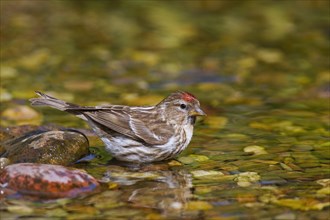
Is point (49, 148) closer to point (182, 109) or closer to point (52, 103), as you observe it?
point (52, 103)

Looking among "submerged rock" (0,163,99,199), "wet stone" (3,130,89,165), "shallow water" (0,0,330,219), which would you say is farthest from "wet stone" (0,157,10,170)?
"shallow water" (0,0,330,219)

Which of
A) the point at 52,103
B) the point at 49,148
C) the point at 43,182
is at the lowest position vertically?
the point at 43,182

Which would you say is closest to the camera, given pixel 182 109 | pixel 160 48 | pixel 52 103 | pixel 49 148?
pixel 49 148

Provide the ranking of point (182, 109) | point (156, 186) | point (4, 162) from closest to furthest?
point (156, 186)
point (4, 162)
point (182, 109)

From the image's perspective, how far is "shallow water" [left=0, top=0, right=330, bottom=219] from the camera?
741 cm

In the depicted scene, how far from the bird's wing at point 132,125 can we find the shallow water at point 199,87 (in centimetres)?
29

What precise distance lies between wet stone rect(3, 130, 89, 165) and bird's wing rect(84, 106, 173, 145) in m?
0.33

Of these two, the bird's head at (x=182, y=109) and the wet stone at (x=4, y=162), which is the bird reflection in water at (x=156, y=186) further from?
the wet stone at (x=4, y=162)

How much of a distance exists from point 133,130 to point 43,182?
145cm

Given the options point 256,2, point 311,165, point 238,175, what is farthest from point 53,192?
point 256,2

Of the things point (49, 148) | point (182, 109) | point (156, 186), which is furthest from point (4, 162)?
point (182, 109)

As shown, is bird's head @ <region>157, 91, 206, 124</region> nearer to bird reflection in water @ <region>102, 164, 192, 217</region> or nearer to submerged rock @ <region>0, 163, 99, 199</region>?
bird reflection in water @ <region>102, 164, 192, 217</region>

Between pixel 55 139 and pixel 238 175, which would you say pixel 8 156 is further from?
pixel 238 175

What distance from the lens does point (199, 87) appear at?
467 inches
